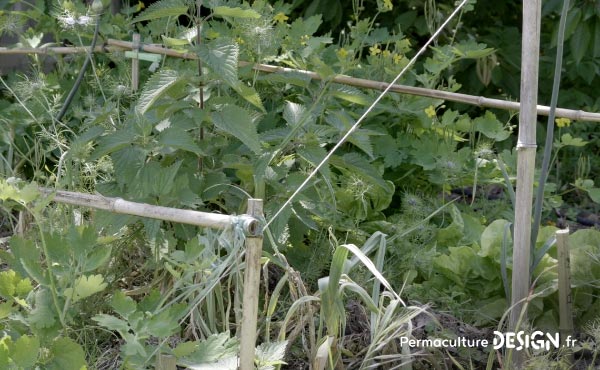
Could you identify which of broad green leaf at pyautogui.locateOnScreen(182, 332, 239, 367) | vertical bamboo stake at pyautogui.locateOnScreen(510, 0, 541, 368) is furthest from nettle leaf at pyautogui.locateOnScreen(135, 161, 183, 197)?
vertical bamboo stake at pyautogui.locateOnScreen(510, 0, 541, 368)

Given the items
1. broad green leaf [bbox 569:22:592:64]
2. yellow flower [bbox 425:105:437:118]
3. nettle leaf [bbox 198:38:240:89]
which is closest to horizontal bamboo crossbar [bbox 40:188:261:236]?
nettle leaf [bbox 198:38:240:89]

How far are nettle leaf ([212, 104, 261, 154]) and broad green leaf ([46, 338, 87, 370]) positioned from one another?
0.67 meters

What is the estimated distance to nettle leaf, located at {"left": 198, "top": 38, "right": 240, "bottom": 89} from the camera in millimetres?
2182

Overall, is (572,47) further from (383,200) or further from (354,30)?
(383,200)

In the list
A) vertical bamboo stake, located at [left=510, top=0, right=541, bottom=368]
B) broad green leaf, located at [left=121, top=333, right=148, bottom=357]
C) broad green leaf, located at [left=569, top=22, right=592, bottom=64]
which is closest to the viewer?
broad green leaf, located at [left=121, top=333, right=148, bottom=357]

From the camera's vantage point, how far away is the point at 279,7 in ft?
11.6

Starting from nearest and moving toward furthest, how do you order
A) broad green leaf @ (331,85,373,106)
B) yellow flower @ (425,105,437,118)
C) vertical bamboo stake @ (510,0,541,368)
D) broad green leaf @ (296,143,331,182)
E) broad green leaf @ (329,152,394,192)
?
1. vertical bamboo stake @ (510,0,541,368)
2. broad green leaf @ (296,143,331,182)
3. broad green leaf @ (329,152,394,192)
4. broad green leaf @ (331,85,373,106)
5. yellow flower @ (425,105,437,118)

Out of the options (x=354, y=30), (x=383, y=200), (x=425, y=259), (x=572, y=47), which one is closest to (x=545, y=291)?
(x=425, y=259)

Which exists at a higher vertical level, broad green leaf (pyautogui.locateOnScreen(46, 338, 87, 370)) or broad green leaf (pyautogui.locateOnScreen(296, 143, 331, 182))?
broad green leaf (pyautogui.locateOnScreen(296, 143, 331, 182))

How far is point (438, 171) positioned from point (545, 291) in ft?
2.81

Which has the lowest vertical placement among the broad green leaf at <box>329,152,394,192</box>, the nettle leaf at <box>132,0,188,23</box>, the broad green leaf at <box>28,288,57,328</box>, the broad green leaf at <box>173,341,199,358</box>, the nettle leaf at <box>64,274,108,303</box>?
the broad green leaf at <box>173,341,199,358</box>

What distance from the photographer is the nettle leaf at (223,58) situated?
2.18m

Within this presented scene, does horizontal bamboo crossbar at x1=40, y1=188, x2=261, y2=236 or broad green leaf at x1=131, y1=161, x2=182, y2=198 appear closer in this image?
horizontal bamboo crossbar at x1=40, y1=188, x2=261, y2=236

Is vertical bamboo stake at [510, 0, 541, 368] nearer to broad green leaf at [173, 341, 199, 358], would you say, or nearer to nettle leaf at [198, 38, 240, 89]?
nettle leaf at [198, 38, 240, 89]
